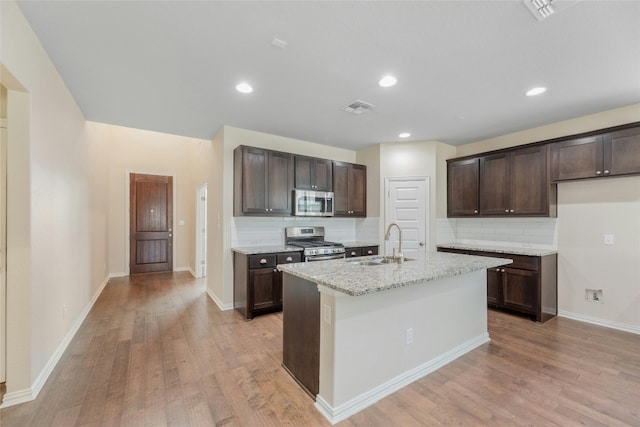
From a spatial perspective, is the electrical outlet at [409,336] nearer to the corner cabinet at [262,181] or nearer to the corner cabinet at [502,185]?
the corner cabinet at [262,181]

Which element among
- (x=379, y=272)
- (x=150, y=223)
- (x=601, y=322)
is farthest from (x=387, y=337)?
(x=150, y=223)

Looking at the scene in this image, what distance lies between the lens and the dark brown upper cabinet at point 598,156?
310 cm

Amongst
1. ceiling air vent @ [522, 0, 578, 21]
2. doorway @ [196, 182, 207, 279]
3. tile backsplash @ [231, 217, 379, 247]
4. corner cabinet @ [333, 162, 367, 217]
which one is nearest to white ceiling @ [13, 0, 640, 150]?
ceiling air vent @ [522, 0, 578, 21]

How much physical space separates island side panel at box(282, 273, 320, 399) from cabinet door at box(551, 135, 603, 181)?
11.8 feet

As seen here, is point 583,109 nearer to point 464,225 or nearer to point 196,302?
point 464,225

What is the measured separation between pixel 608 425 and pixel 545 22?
264cm

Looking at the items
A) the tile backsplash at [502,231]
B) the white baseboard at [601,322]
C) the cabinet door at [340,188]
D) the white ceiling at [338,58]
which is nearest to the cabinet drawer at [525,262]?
the tile backsplash at [502,231]

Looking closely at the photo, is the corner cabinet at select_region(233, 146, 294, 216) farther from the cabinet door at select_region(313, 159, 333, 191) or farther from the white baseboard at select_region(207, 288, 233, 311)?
the white baseboard at select_region(207, 288, 233, 311)

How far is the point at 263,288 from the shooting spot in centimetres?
370

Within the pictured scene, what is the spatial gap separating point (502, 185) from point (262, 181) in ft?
11.5

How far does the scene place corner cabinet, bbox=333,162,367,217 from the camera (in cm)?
488

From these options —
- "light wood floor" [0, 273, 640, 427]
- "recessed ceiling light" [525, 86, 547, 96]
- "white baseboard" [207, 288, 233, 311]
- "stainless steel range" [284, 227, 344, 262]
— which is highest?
"recessed ceiling light" [525, 86, 547, 96]

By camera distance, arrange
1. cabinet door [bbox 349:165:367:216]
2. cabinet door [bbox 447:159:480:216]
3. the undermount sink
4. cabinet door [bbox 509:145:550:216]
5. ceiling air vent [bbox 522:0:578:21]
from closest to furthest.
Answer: ceiling air vent [bbox 522:0:578:21]
the undermount sink
cabinet door [bbox 509:145:550:216]
cabinet door [bbox 447:159:480:216]
cabinet door [bbox 349:165:367:216]

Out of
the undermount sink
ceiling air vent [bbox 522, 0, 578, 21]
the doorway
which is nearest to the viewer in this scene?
ceiling air vent [bbox 522, 0, 578, 21]
